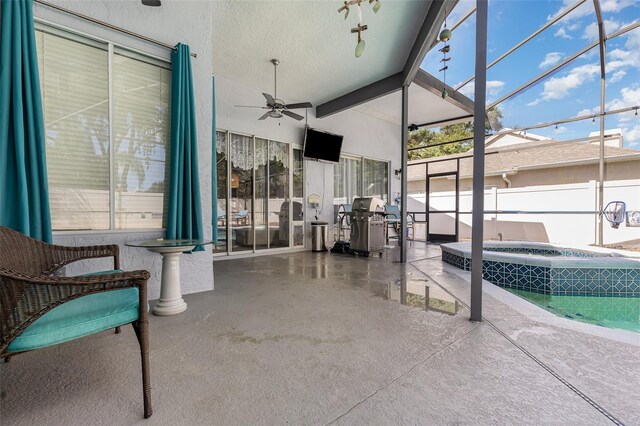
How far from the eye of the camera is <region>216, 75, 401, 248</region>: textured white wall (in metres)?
5.57

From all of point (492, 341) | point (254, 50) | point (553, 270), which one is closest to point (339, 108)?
point (254, 50)

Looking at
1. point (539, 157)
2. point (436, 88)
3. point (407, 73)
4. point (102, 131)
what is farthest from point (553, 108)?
point (102, 131)

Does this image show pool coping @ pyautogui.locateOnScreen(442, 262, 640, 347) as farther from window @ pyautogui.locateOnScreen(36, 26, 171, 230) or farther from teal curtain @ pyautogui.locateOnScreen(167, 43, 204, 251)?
window @ pyautogui.locateOnScreen(36, 26, 171, 230)

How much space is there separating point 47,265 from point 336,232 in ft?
20.6

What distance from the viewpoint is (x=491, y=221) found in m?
8.57

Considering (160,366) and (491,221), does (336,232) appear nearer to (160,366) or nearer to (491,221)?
(491,221)

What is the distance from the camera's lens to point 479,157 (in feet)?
7.83

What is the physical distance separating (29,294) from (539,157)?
11599 mm

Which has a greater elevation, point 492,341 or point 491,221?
point 491,221

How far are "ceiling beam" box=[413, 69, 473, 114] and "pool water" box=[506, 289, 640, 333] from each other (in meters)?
4.30

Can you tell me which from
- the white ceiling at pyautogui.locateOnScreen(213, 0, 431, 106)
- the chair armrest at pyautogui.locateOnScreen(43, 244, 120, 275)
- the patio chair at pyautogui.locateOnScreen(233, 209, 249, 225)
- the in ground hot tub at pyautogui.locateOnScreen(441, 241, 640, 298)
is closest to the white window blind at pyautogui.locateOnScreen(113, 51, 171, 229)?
the chair armrest at pyautogui.locateOnScreen(43, 244, 120, 275)

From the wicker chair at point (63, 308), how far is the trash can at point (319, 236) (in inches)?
207

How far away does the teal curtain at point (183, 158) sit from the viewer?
2.97m

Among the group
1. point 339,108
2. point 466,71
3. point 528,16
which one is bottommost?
point 339,108
